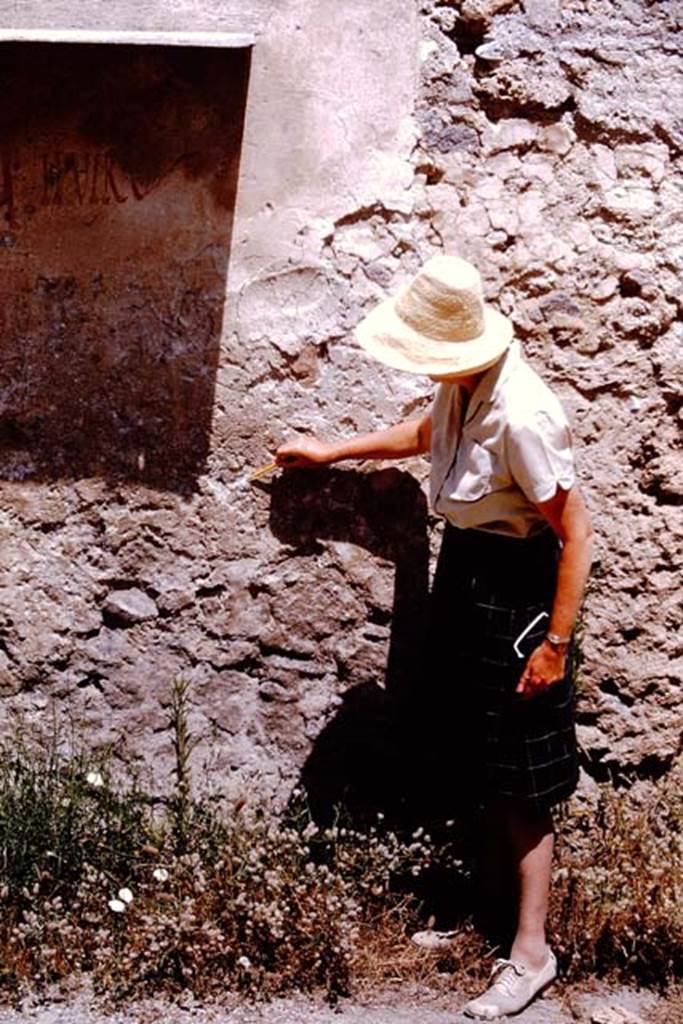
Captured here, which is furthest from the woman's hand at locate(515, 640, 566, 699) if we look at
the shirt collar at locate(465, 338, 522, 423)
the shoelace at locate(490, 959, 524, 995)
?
the shoelace at locate(490, 959, 524, 995)

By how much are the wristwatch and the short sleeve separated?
1.11ft

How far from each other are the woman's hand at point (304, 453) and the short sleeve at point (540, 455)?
711 mm

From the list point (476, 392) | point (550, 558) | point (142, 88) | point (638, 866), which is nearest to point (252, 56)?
point (142, 88)

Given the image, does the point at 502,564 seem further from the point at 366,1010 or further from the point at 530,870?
the point at 366,1010

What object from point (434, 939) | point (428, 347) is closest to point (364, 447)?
point (428, 347)

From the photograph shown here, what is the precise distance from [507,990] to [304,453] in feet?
4.91

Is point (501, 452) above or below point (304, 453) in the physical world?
above

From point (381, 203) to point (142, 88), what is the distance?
0.72 meters

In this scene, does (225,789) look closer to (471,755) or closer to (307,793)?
(307,793)

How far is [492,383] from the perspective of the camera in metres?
3.45

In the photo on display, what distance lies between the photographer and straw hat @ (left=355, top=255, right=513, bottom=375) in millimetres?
3424

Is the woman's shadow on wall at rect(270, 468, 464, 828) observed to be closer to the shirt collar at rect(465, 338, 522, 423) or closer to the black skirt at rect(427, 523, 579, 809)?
the black skirt at rect(427, 523, 579, 809)

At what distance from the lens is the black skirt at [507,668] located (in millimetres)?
3572

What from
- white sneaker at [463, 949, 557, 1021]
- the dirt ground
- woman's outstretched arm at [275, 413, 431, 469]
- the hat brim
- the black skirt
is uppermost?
the hat brim
